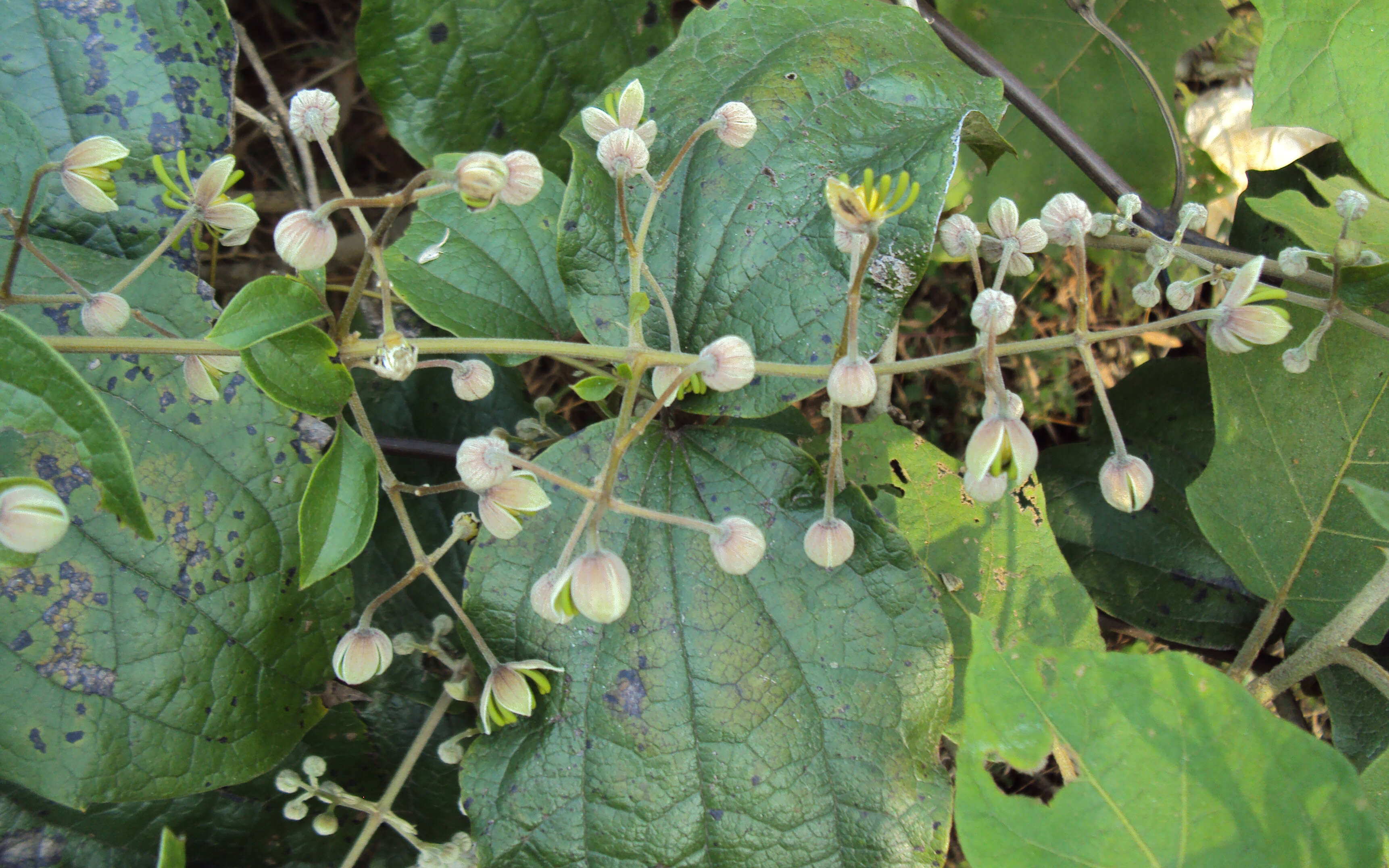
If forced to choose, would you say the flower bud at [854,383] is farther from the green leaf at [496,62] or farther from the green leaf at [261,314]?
the green leaf at [496,62]

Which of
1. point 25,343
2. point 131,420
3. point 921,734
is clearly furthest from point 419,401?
point 921,734

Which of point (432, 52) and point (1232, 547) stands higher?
point (432, 52)

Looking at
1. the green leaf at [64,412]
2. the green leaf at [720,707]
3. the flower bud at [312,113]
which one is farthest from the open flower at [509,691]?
the flower bud at [312,113]

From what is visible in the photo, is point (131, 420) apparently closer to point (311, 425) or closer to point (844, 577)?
point (311, 425)

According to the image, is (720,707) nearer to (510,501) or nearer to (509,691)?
(509,691)

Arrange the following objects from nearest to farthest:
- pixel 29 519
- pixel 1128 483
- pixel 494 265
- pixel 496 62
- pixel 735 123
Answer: pixel 29 519 < pixel 1128 483 < pixel 735 123 < pixel 494 265 < pixel 496 62

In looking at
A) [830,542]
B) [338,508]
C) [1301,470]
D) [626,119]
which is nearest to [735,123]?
[626,119]

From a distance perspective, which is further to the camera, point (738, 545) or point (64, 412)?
point (738, 545)
